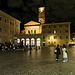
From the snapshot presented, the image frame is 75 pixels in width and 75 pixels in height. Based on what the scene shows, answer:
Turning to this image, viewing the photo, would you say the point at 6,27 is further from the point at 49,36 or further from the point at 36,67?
the point at 36,67

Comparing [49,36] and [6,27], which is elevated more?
[6,27]

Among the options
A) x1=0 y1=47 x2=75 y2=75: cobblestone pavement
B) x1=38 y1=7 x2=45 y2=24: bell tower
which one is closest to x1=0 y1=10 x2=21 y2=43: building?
x1=38 y1=7 x2=45 y2=24: bell tower

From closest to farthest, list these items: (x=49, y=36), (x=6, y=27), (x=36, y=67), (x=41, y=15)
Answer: (x=36, y=67) < (x=6, y=27) < (x=49, y=36) < (x=41, y=15)

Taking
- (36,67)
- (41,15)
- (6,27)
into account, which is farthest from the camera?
(41,15)

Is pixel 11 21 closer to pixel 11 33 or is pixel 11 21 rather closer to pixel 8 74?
pixel 11 33

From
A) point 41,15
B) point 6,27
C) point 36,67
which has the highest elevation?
point 41,15

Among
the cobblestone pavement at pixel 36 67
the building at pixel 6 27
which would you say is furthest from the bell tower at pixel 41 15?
the cobblestone pavement at pixel 36 67

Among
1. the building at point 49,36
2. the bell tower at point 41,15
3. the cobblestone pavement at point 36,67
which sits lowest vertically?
the cobblestone pavement at point 36,67

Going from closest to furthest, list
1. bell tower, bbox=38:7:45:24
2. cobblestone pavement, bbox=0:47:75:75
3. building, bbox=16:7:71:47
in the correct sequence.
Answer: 1. cobblestone pavement, bbox=0:47:75:75
2. building, bbox=16:7:71:47
3. bell tower, bbox=38:7:45:24

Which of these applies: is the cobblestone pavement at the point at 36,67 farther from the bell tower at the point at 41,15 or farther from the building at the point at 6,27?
the bell tower at the point at 41,15

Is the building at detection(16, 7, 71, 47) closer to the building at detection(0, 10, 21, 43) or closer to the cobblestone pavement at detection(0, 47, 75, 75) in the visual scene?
the building at detection(0, 10, 21, 43)

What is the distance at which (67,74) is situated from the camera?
19.4 feet

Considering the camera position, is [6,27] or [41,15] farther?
[41,15]

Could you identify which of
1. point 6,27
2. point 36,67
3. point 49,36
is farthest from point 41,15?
point 36,67
